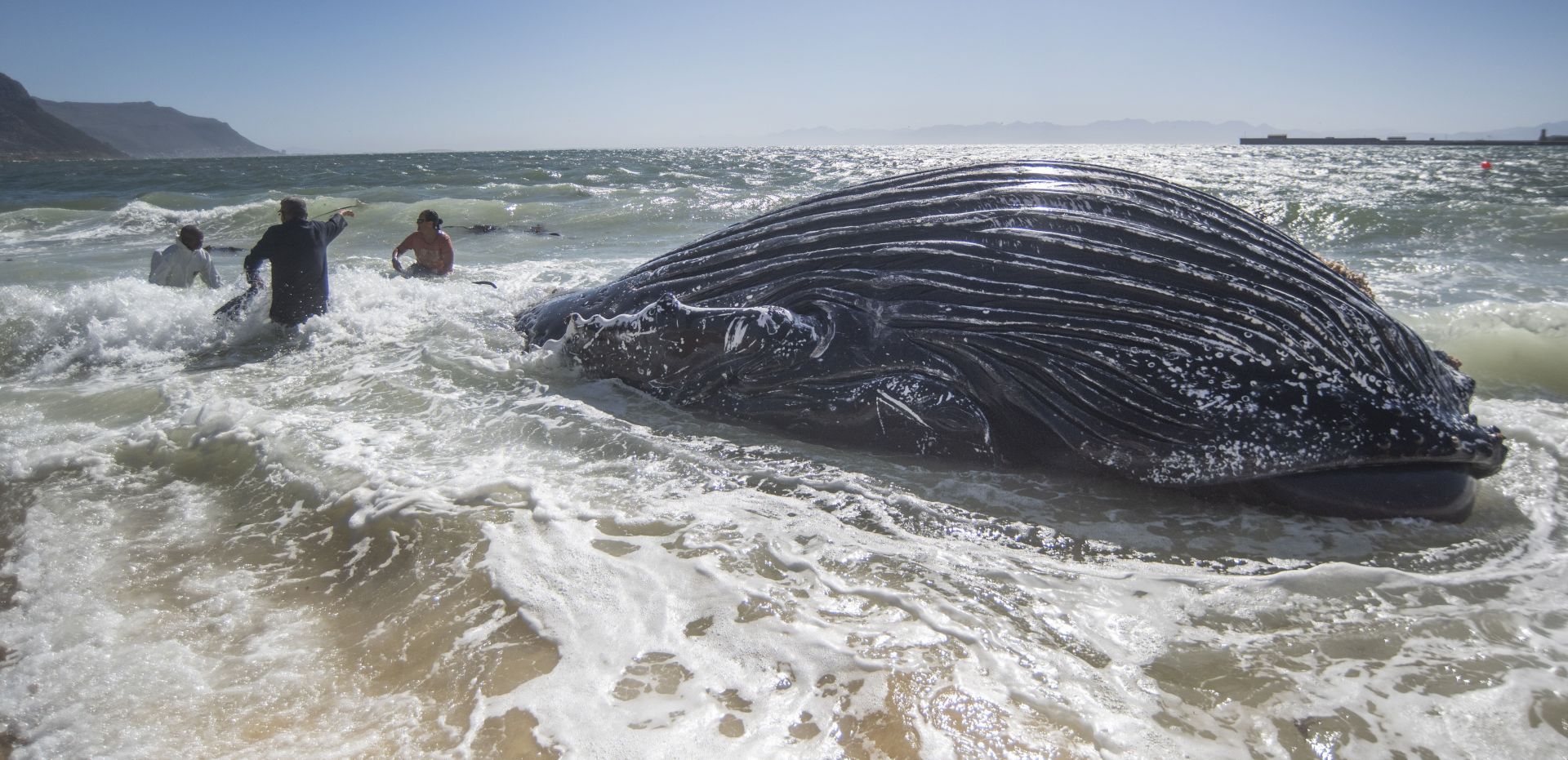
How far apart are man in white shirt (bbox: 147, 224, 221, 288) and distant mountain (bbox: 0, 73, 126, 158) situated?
102 meters

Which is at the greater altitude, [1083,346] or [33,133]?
[33,133]

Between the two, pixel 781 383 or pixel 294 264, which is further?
pixel 294 264

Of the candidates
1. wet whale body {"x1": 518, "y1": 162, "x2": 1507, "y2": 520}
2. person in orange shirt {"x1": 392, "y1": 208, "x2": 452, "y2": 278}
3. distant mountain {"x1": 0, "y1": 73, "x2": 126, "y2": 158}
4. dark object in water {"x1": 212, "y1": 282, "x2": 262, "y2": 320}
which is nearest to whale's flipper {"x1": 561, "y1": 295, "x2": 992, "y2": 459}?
wet whale body {"x1": 518, "y1": 162, "x2": 1507, "y2": 520}

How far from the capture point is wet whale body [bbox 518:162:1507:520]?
2.85 metres

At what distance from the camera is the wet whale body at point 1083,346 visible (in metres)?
2.85

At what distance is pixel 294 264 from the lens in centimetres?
671

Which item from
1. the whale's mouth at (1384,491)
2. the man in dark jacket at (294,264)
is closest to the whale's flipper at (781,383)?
the whale's mouth at (1384,491)

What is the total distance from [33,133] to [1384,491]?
125 metres

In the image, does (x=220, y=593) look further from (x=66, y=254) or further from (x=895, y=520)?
(x=66, y=254)

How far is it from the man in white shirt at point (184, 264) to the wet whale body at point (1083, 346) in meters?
6.34

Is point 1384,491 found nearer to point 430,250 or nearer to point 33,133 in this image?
point 430,250

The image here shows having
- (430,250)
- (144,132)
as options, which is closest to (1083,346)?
(430,250)

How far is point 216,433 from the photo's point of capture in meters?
3.82

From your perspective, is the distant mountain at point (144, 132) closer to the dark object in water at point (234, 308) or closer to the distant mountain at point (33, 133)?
the distant mountain at point (33, 133)
